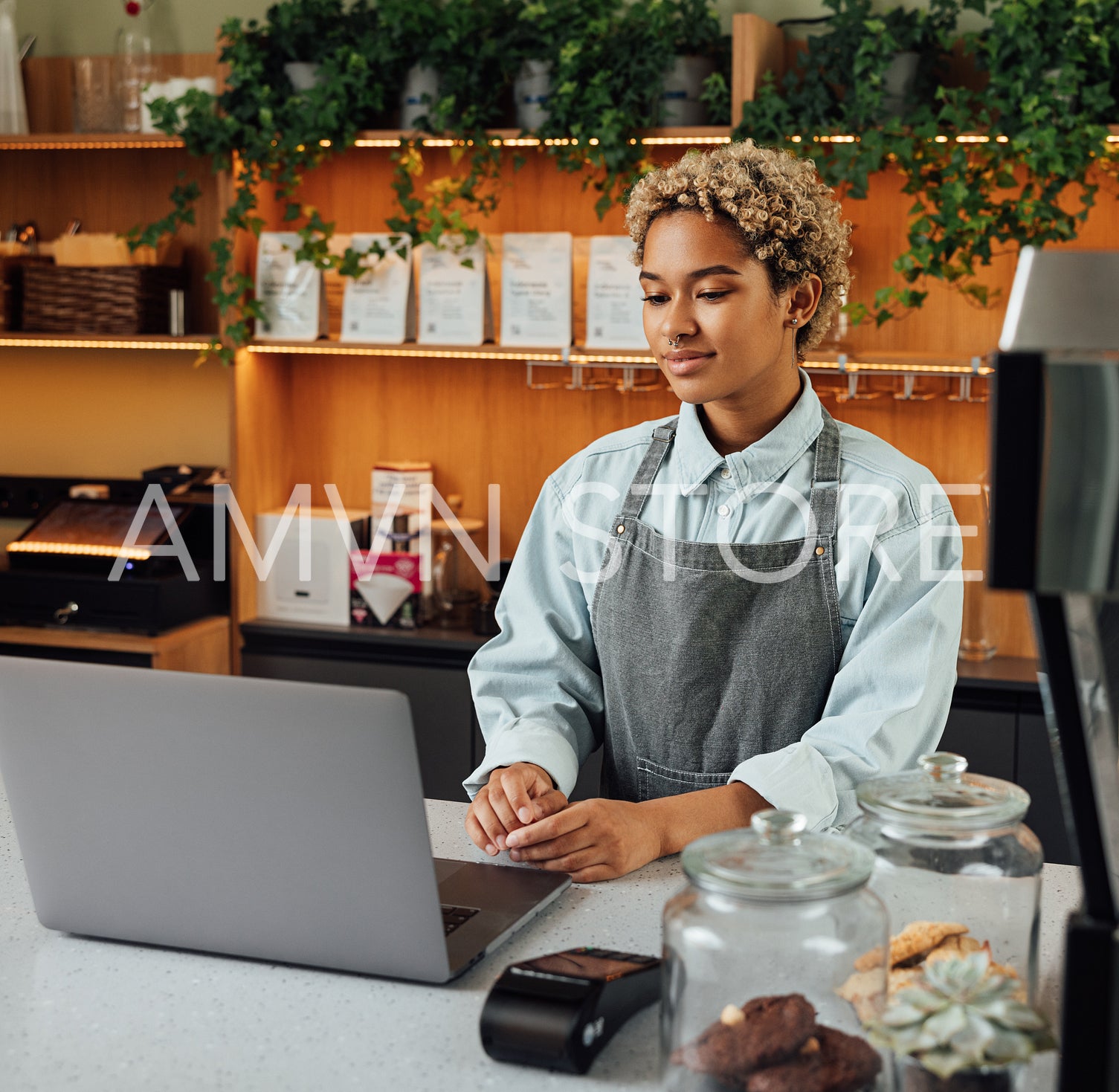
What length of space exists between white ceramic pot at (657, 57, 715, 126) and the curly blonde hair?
4.20 ft

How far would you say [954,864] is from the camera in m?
0.92

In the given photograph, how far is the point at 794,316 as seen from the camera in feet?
5.40

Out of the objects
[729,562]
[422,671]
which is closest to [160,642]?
[422,671]

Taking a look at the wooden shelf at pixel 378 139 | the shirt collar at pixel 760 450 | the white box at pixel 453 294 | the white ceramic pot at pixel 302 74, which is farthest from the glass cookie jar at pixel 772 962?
the white ceramic pot at pixel 302 74

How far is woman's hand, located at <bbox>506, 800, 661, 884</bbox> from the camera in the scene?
1.27 m

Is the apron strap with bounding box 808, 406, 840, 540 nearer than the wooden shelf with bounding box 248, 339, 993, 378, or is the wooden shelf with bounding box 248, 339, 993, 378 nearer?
the apron strap with bounding box 808, 406, 840, 540

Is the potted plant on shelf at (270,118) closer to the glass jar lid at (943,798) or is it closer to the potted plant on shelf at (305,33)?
the potted plant on shelf at (305,33)

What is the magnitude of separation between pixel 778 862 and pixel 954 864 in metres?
0.20

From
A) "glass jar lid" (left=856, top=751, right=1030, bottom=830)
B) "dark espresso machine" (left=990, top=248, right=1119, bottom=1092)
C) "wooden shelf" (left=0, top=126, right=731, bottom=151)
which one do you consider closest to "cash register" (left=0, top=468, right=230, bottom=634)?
"wooden shelf" (left=0, top=126, right=731, bottom=151)

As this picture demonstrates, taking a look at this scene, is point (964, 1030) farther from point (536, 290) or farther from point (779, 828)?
point (536, 290)

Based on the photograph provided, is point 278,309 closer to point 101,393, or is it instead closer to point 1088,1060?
point 101,393

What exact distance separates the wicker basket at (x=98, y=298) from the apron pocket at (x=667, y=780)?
2180 mm

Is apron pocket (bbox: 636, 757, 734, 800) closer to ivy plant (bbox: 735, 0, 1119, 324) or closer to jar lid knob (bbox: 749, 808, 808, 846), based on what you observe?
jar lid knob (bbox: 749, 808, 808, 846)

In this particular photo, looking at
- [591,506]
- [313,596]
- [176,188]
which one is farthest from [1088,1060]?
→ [176,188]
